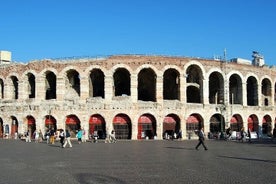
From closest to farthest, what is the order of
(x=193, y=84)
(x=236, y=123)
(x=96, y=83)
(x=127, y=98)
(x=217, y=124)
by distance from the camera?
(x=127, y=98), (x=217, y=124), (x=96, y=83), (x=236, y=123), (x=193, y=84)

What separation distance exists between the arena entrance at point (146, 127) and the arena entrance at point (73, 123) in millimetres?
6753

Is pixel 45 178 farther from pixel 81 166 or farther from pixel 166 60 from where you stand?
pixel 166 60

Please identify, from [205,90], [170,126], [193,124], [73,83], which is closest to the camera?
[170,126]

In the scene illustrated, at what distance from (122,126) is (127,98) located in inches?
124

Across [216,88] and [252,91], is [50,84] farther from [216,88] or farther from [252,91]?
[252,91]

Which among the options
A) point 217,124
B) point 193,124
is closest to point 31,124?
point 193,124

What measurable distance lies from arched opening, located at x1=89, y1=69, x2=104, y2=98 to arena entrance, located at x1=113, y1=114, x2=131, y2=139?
4.85 meters

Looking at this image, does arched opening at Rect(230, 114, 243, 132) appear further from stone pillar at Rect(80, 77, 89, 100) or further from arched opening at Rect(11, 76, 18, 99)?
arched opening at Rect(11, 76, 18, 99)

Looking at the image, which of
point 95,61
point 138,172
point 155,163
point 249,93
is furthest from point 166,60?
point 138,172

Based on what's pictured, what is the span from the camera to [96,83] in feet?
146

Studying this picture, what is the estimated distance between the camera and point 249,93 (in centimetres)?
4881

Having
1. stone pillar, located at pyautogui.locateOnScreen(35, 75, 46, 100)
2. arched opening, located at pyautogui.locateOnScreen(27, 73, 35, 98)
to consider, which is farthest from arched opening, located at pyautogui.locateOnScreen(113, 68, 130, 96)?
arched opening, located at pyautogui.locateOnScreen(27, 73, 35, 98)

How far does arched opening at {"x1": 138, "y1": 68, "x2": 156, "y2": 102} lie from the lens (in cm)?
4370

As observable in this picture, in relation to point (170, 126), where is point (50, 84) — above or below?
above
